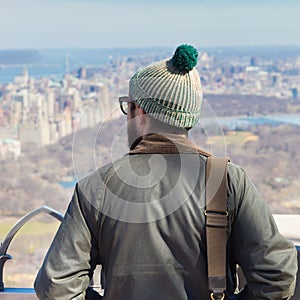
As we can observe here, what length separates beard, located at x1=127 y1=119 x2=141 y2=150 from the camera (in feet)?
5.90

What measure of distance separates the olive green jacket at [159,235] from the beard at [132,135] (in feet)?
0.16

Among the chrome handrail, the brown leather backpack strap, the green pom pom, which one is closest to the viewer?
the brown leather backpack strap

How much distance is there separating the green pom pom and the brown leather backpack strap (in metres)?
0.29

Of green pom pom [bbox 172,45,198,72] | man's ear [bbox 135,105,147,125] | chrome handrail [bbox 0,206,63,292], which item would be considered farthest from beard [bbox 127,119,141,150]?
chrome handrail [bbox 0,206,63,292]

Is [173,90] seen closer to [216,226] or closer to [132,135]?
[132,135]

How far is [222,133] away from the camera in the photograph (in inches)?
74.0

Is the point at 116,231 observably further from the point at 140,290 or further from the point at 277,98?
the point at 277,98

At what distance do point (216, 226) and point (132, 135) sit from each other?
0.35 meters

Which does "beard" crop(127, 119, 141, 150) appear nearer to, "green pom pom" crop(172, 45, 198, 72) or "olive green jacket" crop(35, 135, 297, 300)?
"olive green jacket" crop(35, 135, 297, 300)

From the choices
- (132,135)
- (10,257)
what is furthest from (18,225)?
(132,135)

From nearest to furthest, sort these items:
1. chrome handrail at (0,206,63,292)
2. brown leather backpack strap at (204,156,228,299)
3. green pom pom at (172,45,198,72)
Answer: brown leather backpack strap at (204,156,228,299) → green pom pom at (172,45,198,72) → chrome handrail at (0,206,63,292)

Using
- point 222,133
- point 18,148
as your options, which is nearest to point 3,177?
point 18,148

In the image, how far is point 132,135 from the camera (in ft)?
5.92

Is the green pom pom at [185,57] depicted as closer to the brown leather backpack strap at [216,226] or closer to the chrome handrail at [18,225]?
the brown leather backpack strap at [216,226]
